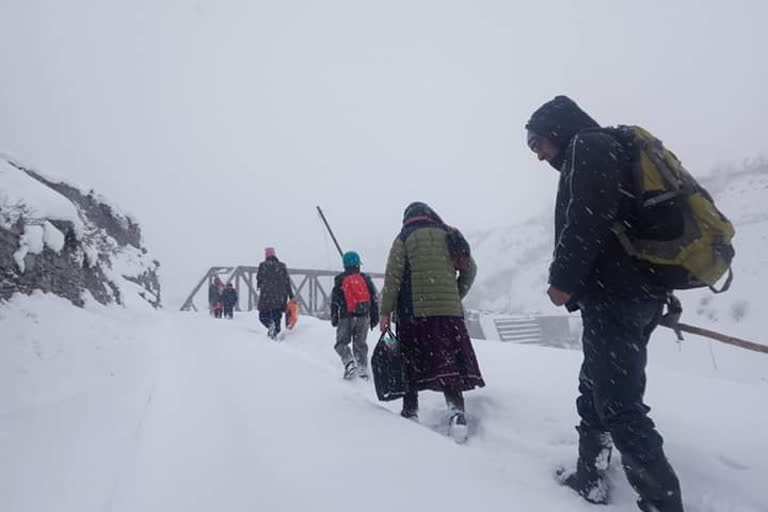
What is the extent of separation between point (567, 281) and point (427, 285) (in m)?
1.34

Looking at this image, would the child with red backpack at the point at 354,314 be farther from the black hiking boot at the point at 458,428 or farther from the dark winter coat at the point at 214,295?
the dark winter coat at the point at 214,295

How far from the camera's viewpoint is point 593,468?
1848 millimetres

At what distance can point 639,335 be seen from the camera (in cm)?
164

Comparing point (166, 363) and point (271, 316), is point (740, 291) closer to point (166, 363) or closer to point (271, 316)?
point (271, 316)

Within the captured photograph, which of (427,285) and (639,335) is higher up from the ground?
(427,285)

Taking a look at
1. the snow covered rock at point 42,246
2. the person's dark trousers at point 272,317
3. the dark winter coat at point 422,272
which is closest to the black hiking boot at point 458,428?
the dark winter coat at point 422,272

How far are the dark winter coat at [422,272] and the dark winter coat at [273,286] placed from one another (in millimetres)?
5339

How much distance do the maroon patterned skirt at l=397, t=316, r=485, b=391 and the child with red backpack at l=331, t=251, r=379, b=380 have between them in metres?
1.95

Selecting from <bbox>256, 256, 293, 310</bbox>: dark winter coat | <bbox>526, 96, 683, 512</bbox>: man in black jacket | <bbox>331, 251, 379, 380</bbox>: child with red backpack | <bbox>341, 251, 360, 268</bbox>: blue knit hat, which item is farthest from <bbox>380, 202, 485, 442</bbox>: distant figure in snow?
<bbox>256, 256, 293, 310</bbox>: dark winter coat

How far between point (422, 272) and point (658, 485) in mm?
1775

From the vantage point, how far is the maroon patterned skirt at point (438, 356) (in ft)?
9.18

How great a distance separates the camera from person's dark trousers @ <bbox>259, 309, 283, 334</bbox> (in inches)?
320

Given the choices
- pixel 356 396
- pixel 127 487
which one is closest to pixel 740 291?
pixel 356 396

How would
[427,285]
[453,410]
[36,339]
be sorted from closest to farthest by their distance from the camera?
[453,410]
[427,285]
[36,339]
